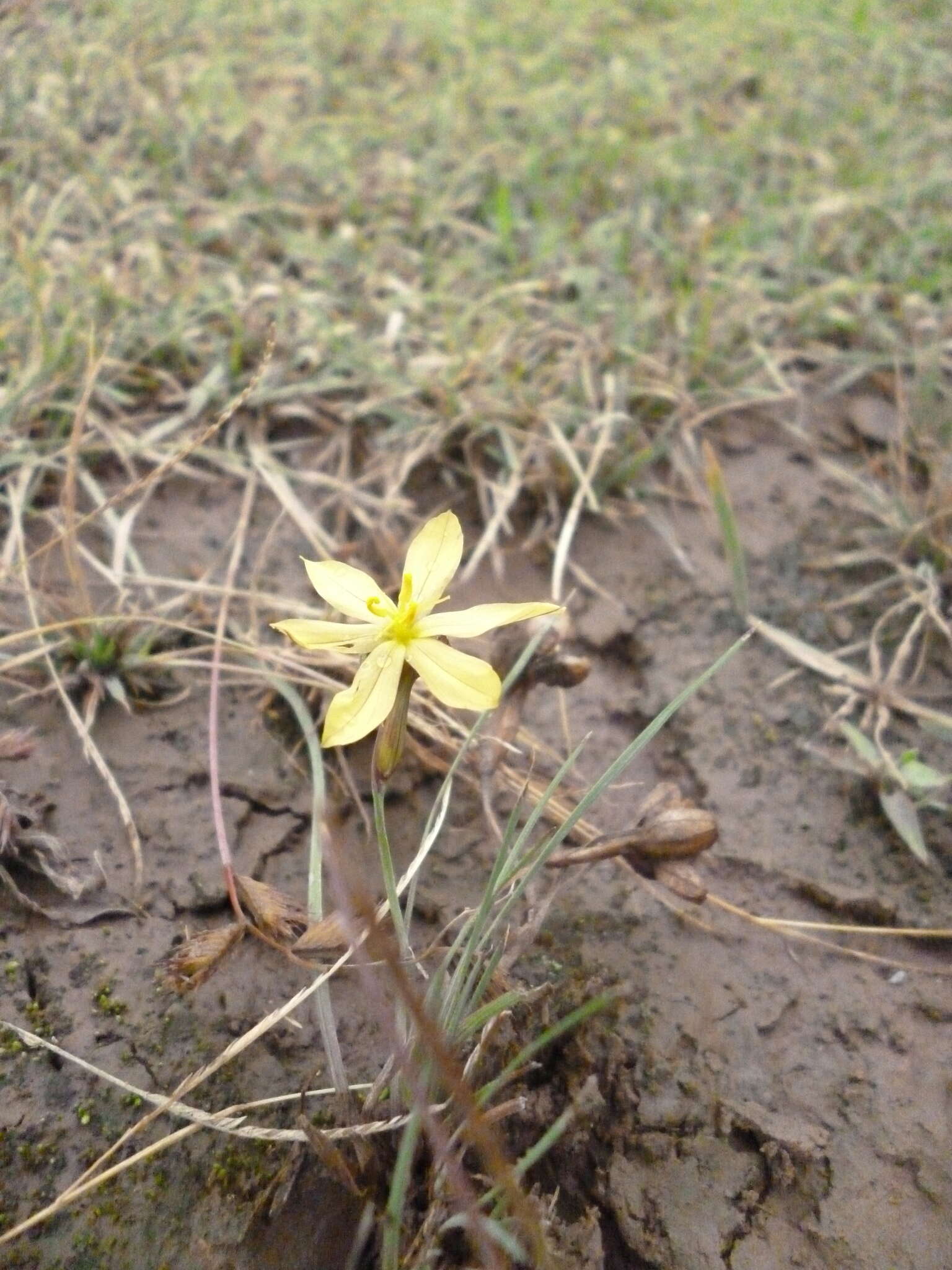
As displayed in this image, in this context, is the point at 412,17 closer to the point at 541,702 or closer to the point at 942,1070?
the point at 541,702

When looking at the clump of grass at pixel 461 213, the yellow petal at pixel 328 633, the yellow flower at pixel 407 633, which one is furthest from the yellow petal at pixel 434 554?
the clump of grass at pixel 461 213

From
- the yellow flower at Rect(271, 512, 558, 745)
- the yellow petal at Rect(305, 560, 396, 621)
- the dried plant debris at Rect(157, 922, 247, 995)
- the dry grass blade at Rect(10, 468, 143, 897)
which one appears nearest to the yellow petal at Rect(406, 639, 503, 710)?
the yellow flower at Rect(271, 512, 558, 745)

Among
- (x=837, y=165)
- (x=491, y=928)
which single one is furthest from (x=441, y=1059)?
(x=837, y=165)

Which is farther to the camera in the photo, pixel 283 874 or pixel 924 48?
pixel 924 48

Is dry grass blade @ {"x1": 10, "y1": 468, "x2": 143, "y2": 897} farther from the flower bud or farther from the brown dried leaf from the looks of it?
the flower bud

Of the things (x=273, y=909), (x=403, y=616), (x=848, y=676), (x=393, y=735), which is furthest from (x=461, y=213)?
(x=273, y=909)

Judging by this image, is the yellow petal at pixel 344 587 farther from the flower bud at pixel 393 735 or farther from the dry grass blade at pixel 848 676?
the dry grass blade at pixel 848 676

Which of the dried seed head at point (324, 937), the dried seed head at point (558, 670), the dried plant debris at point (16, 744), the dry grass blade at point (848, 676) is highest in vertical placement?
the dried plant debris at point (16, 744)
